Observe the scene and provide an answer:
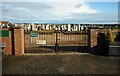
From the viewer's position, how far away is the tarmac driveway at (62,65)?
8.99 meters

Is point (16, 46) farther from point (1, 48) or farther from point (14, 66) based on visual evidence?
point (14, 66)

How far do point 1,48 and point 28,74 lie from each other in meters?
5.15

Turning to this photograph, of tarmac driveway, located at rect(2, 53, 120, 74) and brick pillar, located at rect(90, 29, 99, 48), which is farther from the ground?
brick pillar, located at rect(90, 29, 99, 48)

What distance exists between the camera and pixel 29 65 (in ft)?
33.4

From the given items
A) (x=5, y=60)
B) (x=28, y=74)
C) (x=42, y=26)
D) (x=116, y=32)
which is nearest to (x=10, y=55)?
(x=5, y=60)

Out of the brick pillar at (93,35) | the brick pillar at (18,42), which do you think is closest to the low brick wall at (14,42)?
the brick pillar at (18,42)

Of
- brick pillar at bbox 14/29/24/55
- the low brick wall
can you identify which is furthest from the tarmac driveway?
the low brick wall

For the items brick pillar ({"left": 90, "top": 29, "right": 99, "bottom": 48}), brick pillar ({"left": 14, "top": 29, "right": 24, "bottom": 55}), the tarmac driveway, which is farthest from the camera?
brick pillar ({"left": 90, "top": 29, "right": 99, "bottom": 48})

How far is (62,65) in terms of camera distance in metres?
10.2

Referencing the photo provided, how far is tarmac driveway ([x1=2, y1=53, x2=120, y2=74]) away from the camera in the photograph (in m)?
8.99

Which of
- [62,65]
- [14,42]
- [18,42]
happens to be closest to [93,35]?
[62,65]

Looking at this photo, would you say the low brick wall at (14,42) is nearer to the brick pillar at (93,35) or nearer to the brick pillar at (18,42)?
the brick pillar at (18,42)

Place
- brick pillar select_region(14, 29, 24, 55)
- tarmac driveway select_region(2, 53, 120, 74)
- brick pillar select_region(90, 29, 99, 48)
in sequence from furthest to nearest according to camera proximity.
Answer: brick pillar select_region(90, 29, 99, 48)
brick pillar select_region(14, 29, 24, 55)
tarmac driveway select_region(2, 53, 120, 74)

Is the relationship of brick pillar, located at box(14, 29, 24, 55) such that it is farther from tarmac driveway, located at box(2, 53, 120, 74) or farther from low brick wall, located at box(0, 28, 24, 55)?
tarmac driveway, located at box(2, 53, 120, 74)
